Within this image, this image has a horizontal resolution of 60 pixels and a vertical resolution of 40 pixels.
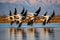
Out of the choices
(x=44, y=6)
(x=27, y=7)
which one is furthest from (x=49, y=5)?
(x=27, y=7)

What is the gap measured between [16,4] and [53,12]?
2415mm

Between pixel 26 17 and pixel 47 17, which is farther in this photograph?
pixel 47 17

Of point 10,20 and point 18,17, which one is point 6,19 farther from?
point 18,17

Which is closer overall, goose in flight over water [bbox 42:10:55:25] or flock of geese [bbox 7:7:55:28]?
flock of geese [bbox 7:7:55:28]

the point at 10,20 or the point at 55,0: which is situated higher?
the point at 55,0

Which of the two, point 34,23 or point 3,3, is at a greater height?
point 3,3

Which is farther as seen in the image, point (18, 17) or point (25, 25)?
point (25, 25)

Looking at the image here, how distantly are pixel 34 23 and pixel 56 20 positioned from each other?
149 cm

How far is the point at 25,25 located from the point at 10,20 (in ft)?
3.55

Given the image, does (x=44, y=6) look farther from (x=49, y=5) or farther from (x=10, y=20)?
(x=10, y=20)

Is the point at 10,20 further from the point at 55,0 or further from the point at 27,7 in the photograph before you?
the point at 55,0

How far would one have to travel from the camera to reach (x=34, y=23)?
17094 mm

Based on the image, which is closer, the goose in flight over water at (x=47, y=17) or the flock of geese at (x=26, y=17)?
the flock of geese at (x=26, y=17)

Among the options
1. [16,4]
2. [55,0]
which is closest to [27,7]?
[16,4]
